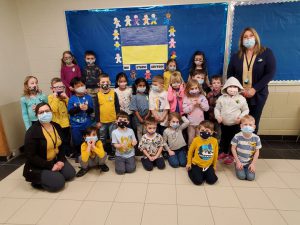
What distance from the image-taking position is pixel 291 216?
1961 mm

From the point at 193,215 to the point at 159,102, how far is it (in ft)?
5.10

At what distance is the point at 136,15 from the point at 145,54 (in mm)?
620

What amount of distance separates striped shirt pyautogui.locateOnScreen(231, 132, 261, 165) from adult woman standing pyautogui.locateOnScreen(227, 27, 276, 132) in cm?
50

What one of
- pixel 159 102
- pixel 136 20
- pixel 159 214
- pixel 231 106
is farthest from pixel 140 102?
pixel 159 214

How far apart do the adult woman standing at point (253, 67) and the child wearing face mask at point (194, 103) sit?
0.55 meters

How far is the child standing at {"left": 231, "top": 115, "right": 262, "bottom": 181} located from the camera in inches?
99.1

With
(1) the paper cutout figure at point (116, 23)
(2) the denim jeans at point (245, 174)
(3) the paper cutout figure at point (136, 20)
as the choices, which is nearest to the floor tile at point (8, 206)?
(2) the denim jeans at point (245, 174)

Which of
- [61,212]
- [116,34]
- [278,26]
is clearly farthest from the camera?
[116,34]

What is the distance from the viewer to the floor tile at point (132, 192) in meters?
2.23

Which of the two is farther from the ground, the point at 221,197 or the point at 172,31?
the point at 172,31

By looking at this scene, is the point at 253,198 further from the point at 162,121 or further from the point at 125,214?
the point at 162,121

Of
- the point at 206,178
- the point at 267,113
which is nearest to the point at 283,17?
the point at 267,113

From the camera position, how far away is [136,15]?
11.2 ft

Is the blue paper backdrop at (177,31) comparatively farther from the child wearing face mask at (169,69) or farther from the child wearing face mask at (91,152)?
the child wearing face mask at (91,152)
